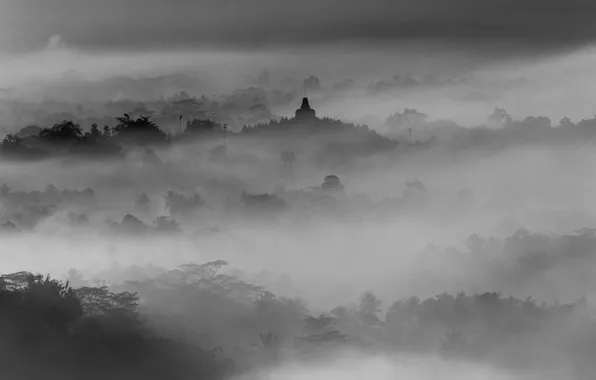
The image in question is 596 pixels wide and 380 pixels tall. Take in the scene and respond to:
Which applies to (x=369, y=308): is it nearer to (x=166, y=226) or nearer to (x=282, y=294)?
(x=282, y=294)

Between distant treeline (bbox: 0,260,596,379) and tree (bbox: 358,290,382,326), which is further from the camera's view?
tree (bbox: 358,290,382,326)

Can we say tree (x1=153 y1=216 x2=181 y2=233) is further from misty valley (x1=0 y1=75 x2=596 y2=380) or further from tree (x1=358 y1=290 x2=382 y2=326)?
tree (x1=358 y1=290 x2=382 y2=326)

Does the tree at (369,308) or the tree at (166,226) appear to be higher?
the tree at (166,226)

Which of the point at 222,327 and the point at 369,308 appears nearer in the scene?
the point at 222,327

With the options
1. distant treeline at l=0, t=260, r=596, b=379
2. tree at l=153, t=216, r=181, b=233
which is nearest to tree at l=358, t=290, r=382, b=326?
distant treeline at l=0, t=260, r=596, b=379

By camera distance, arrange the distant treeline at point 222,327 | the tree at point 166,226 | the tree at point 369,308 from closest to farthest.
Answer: the distant treeline at point 222,327 < the tree at point 369,308 < the tree at point 166,226

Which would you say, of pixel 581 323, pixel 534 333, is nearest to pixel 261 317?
pixel 534 333

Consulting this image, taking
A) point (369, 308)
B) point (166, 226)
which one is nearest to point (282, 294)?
point (369, 308)

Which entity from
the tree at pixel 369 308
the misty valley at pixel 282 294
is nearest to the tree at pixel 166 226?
the misty valley at pixel 282 294

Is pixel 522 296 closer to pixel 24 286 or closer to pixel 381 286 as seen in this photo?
pixel 381 286

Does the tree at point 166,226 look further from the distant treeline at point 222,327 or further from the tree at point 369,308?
the tree at point 369,308

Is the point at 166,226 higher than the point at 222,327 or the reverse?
higher
